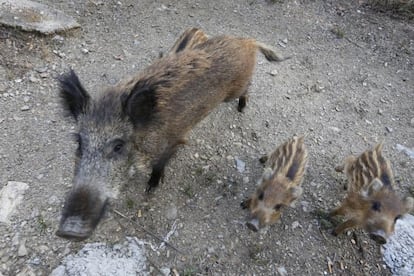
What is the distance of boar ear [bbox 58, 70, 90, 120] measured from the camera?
8.99 ft

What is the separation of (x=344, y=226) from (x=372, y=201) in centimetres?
37

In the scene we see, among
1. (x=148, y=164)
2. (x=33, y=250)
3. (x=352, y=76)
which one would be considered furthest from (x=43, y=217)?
(x=352, y=76)


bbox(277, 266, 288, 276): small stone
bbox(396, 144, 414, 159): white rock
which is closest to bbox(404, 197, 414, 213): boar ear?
bbox(277, 266, 288, 276): small stone

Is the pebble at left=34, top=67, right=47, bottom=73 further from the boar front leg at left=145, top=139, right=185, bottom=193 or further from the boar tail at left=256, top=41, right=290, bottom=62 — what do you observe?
the boar tail at left=256, top=41, right=290, bottom=62

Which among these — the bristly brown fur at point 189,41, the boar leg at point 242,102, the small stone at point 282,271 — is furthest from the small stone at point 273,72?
the small stone at point 282,271

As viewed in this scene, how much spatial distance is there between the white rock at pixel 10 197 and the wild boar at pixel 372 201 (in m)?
2.65

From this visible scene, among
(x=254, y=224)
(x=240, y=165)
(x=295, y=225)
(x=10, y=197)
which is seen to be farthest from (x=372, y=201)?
(x=10, y=197)

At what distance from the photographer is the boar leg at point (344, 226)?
319 cm

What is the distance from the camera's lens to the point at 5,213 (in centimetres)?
313

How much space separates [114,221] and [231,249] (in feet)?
3.23

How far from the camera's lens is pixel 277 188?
3.05m

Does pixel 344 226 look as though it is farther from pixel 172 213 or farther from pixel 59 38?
pixel 59 38

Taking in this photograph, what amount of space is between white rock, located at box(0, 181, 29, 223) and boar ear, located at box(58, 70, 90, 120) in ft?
3.14

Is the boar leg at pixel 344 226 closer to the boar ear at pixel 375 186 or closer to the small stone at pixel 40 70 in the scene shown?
the boar ear at pixel 375 186
